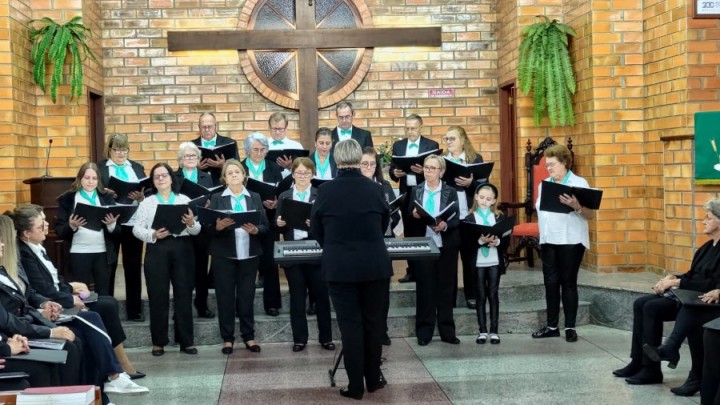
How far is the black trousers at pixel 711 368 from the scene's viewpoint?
17.3 feet

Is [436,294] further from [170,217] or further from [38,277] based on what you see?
[38,277]

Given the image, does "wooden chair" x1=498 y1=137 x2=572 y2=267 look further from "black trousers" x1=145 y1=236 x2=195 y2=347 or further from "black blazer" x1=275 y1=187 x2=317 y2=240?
"black trousers" x1=145 y1=236 x2=195 y2=347

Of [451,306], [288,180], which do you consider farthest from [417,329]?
[288,180]

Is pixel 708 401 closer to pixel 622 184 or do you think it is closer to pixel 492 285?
pixel 492 285

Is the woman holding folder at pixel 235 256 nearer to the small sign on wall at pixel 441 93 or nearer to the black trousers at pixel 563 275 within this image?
the black trousers at pixel 563 275

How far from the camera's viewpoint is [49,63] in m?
9.40

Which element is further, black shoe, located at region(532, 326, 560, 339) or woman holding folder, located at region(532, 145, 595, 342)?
black shoe, located at region(532, 326, 560, 339)

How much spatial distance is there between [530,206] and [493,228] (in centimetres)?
264

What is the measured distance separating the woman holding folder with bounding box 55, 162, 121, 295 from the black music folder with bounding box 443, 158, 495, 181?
2624 mm

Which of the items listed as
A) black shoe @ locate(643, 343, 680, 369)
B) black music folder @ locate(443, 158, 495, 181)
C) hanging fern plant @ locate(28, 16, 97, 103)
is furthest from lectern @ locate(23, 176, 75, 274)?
black shoe @ locate(643, 343, 680, 369)

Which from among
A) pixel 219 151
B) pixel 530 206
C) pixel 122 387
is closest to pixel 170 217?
pixel 219 151

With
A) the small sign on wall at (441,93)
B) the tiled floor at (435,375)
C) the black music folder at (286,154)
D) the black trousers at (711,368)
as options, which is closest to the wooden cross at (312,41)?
the small sign on wall at (441,93)

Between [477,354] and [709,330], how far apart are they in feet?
7.03

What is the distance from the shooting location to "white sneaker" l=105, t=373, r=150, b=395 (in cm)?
615
